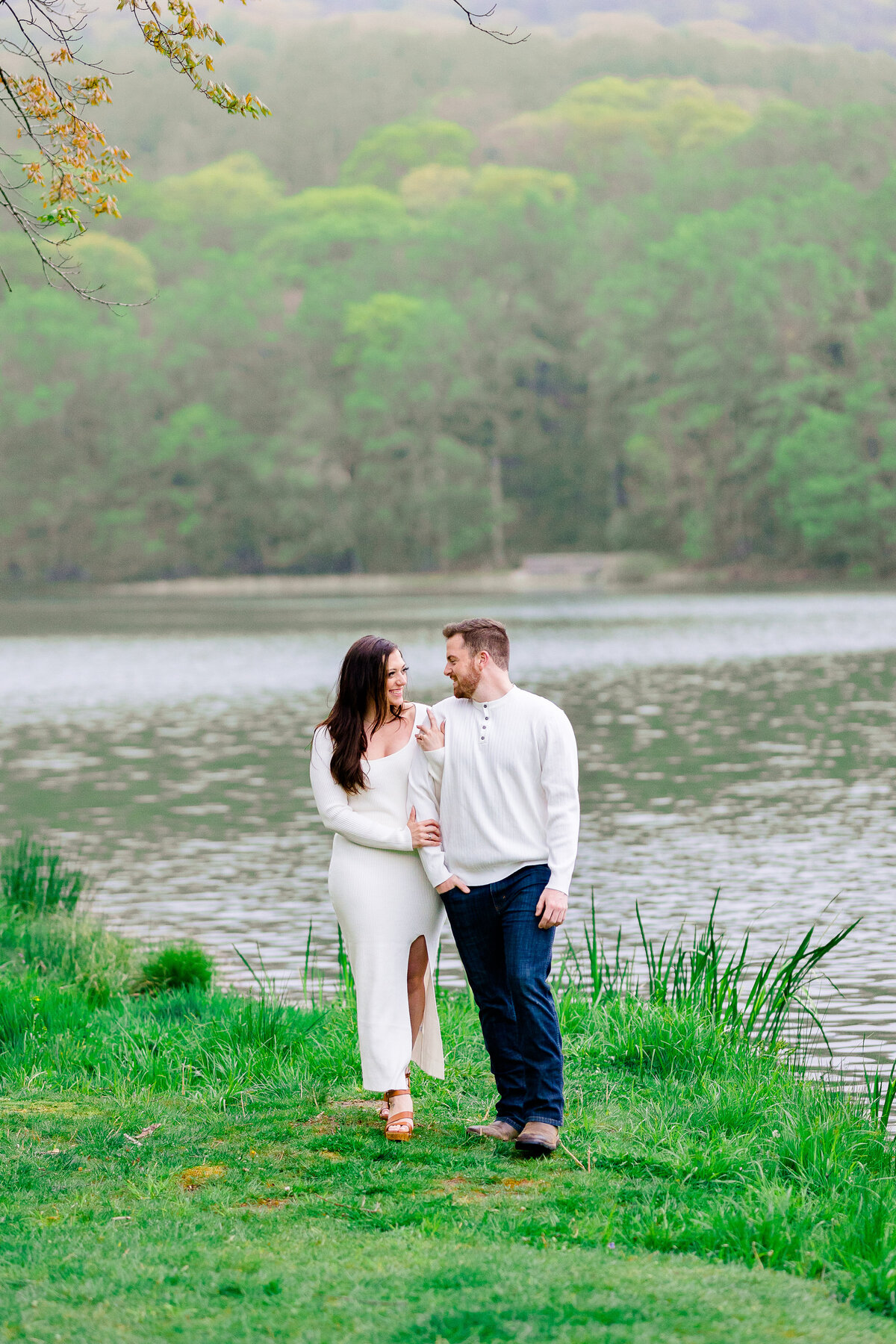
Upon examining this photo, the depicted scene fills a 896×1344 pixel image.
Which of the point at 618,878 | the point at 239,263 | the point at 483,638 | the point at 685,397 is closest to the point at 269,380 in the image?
the point at 239,263

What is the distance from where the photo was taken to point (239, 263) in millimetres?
108312

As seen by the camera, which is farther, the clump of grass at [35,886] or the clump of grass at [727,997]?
the clump of grass at [35,886]

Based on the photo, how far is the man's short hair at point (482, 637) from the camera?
5.24 meters

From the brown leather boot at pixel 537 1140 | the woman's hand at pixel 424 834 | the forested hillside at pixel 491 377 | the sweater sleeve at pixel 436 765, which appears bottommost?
the brown leather boot at pixel 537 1140

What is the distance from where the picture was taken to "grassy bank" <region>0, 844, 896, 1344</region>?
381 centimetres

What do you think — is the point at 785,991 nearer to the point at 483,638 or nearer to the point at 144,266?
the point at 483,638

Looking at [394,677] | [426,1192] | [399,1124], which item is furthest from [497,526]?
[426,1192]

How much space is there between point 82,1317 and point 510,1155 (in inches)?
65.3

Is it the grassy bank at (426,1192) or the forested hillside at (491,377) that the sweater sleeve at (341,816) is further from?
the forested hillside at (491,377)

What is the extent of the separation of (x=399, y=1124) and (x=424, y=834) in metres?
0.89

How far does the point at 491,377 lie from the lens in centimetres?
9525

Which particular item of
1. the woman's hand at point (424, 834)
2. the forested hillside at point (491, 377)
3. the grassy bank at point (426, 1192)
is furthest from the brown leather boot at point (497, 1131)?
the forested hillside at point (491, 377)

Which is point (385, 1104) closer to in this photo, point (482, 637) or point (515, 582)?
point (482, 637)

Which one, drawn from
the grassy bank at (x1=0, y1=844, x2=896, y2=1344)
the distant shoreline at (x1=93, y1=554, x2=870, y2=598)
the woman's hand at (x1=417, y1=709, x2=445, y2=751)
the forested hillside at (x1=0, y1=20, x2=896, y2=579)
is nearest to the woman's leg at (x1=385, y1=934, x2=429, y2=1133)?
the grassy bank at (x1=0, y1=844, x2=896, y2=1344)
